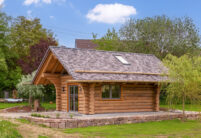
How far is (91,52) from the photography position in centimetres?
1984

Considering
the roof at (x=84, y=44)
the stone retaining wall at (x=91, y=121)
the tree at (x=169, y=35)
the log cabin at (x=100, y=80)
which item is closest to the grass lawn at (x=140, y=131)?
the stone retaining wall at (x=91, y=121)

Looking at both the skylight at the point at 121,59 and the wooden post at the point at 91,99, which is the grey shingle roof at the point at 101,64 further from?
the wooden post at the point at 91,99

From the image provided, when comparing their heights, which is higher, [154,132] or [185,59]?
[185,59]

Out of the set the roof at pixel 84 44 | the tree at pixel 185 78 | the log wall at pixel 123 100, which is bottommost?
the log wall at pixel 123 100

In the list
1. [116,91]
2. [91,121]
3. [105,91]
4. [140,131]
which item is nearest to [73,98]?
[105,91]

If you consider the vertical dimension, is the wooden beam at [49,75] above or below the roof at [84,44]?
below

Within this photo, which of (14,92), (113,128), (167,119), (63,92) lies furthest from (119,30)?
(113,128)

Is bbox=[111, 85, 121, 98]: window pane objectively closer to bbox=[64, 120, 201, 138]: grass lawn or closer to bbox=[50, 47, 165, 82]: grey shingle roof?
bbox=[50, 47, 165, 82]: grey shingle roof

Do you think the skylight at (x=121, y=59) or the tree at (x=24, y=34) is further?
the tree at (x=24, y=34)

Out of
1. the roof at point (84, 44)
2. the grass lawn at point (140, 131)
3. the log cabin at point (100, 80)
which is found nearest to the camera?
the grass lawn at point (140, 131)

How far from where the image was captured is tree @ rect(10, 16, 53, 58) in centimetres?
4069

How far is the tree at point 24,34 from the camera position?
133ft

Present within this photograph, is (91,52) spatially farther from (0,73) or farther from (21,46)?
(21,46)

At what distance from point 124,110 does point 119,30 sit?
60.9ft
